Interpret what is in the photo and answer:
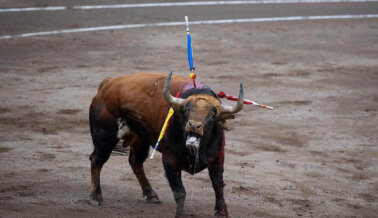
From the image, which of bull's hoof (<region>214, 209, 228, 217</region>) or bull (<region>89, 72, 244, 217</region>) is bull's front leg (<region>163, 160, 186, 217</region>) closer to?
bull (<region>89, 72, 244, 217</region>)

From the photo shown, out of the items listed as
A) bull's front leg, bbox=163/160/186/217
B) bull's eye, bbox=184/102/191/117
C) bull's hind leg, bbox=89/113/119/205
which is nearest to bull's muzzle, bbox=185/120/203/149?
bull's eye, bbox=184/102/191/117

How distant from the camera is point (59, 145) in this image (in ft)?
36.7

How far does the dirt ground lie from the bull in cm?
56

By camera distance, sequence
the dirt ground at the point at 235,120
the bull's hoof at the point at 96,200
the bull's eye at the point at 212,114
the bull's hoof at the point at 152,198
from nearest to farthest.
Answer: the bull's eye at the point at 212,114
the bull's hoof at the point at 96,200
the bull's hoof at the point at 152,198
the dirt ground at the point at 235,120

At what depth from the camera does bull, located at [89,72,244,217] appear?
24.9ft

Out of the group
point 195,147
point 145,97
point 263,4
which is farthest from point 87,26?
point 195,147

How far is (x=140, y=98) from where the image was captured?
8.57 metres

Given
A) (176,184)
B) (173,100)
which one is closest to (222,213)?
(176,184)

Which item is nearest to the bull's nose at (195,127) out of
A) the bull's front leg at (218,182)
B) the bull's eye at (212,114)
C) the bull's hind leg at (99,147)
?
the bull's eye at (212,114)

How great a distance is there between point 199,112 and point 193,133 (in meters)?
0.26

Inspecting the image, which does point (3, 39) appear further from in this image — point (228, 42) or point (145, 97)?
point (145, 97)

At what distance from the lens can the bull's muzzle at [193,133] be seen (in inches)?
286

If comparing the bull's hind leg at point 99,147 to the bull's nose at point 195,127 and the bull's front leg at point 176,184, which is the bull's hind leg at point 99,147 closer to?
the bull's front leg at point 176,184

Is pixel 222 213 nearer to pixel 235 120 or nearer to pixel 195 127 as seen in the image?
pixel 195 127
